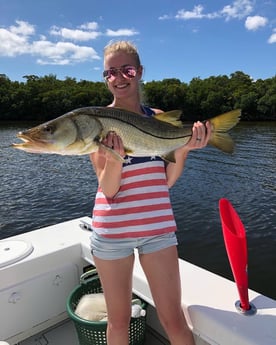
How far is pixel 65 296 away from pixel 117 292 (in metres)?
1.68

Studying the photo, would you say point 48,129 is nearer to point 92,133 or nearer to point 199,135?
point 92,133

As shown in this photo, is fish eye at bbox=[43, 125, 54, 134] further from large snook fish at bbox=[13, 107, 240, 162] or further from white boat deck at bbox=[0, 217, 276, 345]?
white boat deck at bbox=[0, 217, 276, 345]

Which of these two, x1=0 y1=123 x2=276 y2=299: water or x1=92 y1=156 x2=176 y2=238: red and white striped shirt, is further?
x1=0 y1=123 x2=276 y2=299: water

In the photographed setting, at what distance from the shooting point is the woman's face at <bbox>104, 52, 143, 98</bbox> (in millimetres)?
2588

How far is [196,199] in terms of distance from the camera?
48.7 feet

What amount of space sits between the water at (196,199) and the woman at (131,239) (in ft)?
23.6

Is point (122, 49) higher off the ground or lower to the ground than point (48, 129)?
higher

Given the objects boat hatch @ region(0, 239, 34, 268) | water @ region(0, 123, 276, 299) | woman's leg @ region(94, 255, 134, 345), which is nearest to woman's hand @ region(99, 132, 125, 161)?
woman's leg @ region(94, 255, 134, 345)

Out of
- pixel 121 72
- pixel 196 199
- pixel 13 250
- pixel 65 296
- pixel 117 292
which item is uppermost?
pixel 121 72

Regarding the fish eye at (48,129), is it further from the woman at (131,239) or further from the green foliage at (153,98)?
the green foliage at (153,98)

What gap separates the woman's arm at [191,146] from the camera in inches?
104

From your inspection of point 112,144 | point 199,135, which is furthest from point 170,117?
point 112,144

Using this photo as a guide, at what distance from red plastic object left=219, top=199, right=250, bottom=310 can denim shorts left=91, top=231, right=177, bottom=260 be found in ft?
1.44

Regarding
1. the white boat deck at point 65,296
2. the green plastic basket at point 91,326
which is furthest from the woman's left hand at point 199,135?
the green plastic basket at point 91,326
